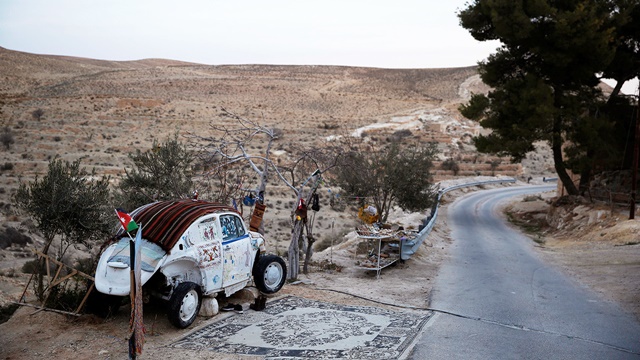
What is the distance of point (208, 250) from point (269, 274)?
2.11m

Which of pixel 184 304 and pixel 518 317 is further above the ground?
pixel 184 304

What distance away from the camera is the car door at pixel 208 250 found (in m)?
10.3

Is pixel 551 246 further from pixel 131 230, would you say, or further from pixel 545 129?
pixel 131 230

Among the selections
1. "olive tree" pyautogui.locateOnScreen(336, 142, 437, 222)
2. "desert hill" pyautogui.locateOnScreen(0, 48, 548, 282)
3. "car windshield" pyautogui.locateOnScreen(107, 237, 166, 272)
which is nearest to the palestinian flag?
"car windshield" pyautogui.locateOnScreen(107, 237, 166, 272)

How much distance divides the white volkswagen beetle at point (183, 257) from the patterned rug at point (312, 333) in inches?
27.4

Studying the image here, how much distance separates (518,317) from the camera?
11.3 meters

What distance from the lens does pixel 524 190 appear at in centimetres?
5106

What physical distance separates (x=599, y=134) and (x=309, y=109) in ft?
194

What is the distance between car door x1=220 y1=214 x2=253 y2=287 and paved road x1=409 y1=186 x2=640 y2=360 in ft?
13.3

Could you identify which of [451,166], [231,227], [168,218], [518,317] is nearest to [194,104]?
[451,166]

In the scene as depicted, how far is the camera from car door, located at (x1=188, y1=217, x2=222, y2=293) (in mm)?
10297

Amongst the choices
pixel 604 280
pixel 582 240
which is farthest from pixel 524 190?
pixel 604 280

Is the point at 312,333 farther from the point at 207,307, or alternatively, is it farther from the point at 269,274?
the point at 269,274

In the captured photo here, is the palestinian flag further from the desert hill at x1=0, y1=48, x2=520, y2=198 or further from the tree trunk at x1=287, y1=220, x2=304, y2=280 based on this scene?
the desert hill at x1=0, y1=48, x2=520, y2=198
